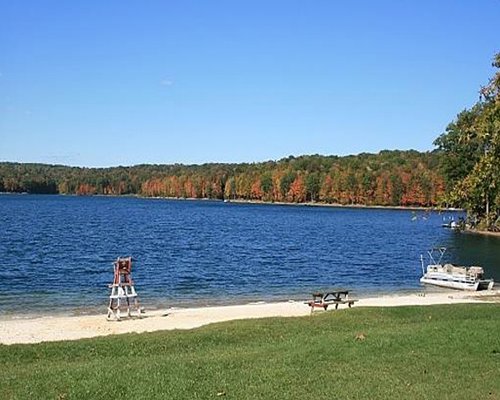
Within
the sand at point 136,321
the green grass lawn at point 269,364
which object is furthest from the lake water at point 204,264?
the green grass lawn at point 269,364

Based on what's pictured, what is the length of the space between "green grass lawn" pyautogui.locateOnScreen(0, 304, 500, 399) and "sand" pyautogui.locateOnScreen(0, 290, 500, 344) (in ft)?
12.2

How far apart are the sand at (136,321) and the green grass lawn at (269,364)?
12.2 feet

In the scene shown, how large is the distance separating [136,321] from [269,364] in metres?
12.0

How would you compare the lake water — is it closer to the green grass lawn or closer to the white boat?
the white boat

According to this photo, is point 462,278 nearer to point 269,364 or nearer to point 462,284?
point 462,284

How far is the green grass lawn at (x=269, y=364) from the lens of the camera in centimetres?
976

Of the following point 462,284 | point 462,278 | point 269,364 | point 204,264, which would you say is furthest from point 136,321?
point 204,264

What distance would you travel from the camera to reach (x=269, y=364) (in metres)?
11.6

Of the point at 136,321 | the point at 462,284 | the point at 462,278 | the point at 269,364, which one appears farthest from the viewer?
the point at 462,278

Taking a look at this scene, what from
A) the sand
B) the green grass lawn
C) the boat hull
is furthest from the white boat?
the green grass lawn

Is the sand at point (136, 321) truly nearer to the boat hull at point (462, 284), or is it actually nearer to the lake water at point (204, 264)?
the lake water at point (204, 264)

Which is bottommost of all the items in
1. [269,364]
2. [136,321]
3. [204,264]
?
[204,264]

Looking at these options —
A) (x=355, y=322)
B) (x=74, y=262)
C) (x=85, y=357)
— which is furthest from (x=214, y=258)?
(x=85, y=357)

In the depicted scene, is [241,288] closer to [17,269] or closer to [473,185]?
[17,269]
